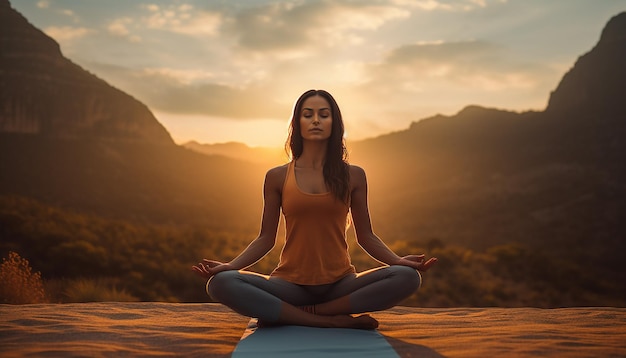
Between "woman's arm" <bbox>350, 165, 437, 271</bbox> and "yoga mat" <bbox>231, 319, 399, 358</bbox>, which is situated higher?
"woman's arm" <bbox>350, 165, 437, 271</bbox>

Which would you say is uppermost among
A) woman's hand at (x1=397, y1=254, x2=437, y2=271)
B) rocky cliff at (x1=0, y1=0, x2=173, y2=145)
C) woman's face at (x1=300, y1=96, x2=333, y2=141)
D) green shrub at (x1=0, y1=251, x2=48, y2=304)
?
rocky cliff at (x1=0, y1=0, x2=173, y2=145)

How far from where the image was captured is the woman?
147 inches

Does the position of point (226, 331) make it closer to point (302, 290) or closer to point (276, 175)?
point (302, 290)

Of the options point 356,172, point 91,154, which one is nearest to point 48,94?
point 91,154

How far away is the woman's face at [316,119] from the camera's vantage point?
4.07 metres

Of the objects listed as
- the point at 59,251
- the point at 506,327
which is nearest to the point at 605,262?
the point at 59,251

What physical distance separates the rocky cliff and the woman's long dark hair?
5196 cm

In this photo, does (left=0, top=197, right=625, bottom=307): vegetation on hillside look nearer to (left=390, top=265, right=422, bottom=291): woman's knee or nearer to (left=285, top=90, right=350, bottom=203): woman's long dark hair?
(left=285, top=90, right=350, bottom=203): woman's long dark hair

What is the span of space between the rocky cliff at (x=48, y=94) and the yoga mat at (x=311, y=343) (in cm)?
5266

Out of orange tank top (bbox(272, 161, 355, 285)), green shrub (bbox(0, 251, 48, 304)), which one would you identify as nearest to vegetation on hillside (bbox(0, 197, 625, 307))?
green shrub (bbox(0, 251, 48, 304))

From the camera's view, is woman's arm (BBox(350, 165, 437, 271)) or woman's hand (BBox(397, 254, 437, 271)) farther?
woman's arm (BBox(350, 165, 437, 271))

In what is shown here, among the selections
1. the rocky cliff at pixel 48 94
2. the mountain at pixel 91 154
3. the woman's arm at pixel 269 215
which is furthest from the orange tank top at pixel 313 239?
the rocky cliff at pixel 48 94

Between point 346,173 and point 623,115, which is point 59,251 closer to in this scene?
point 346,173

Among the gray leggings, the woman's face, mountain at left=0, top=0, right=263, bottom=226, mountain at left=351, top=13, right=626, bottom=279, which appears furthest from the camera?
mountain at left=0, top=0, right=263, bottom=226
